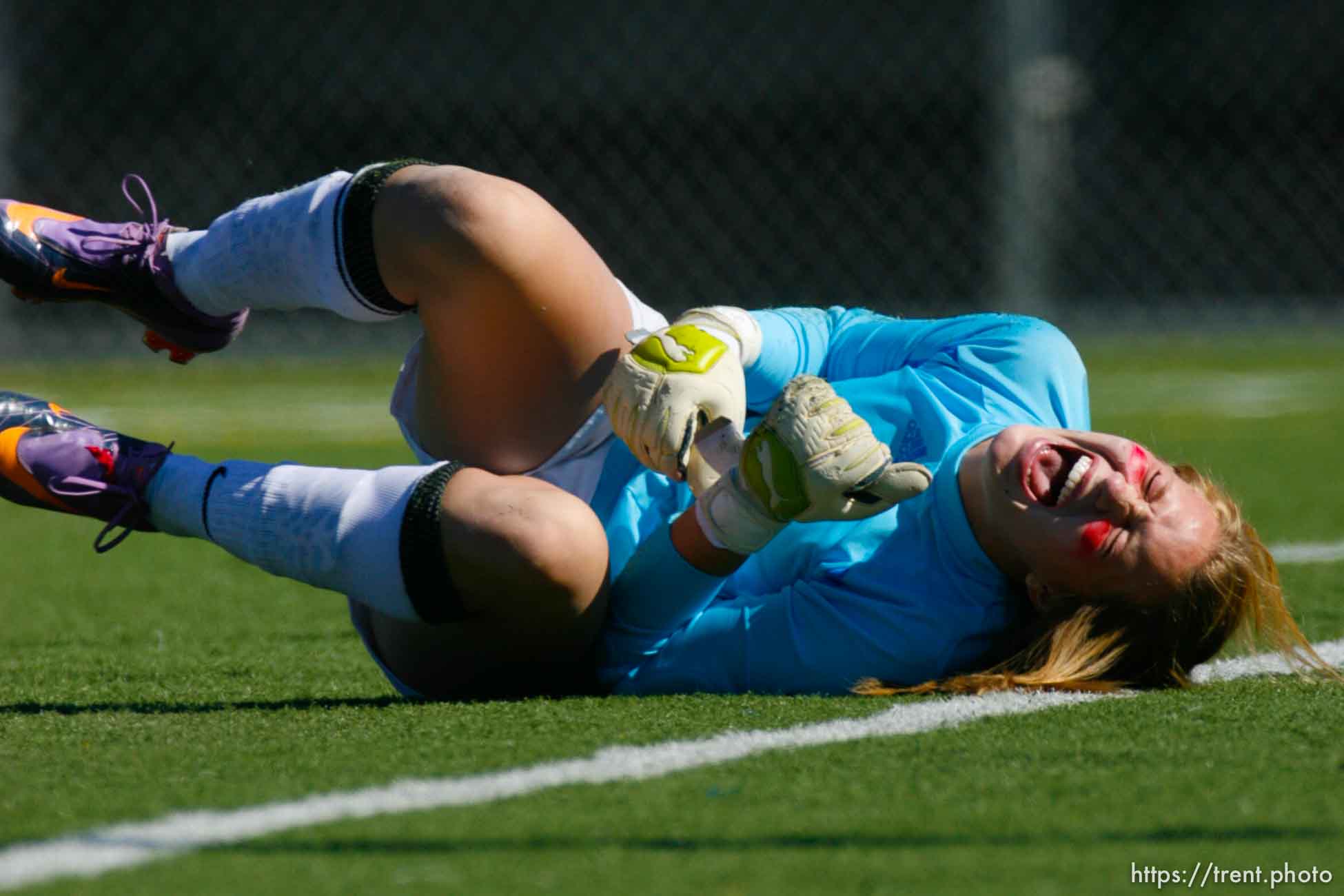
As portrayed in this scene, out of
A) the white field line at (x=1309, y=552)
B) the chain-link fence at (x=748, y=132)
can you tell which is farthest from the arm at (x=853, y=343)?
the chain-link fence at (x=748, y=132)

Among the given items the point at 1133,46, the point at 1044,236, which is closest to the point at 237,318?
the point at 1044,236

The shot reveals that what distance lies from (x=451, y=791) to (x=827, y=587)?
565 millimetres

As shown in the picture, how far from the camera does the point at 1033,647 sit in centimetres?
185

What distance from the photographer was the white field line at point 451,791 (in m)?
1.21

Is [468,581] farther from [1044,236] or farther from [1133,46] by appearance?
[1133,46]

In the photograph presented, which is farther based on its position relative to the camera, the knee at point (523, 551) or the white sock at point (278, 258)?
the white sock at point (278, 258)

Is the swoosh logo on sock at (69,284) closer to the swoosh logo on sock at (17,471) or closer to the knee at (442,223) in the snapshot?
the swoosh logo on sock at (17,471)

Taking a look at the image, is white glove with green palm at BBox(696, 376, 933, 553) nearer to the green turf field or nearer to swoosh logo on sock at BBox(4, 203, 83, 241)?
the green turf field

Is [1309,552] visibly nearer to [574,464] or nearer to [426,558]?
[574,464]

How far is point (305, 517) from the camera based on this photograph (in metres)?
1.70

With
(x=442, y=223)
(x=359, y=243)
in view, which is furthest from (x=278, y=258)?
(x=442, y=223)

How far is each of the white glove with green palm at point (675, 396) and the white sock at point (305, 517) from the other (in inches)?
7.7

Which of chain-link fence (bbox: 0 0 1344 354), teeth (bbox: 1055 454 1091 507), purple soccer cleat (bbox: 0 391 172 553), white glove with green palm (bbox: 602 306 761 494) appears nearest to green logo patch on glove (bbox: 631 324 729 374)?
white glove with green palm (bbox: 602 306 761 494)

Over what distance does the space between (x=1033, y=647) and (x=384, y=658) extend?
65 cm
